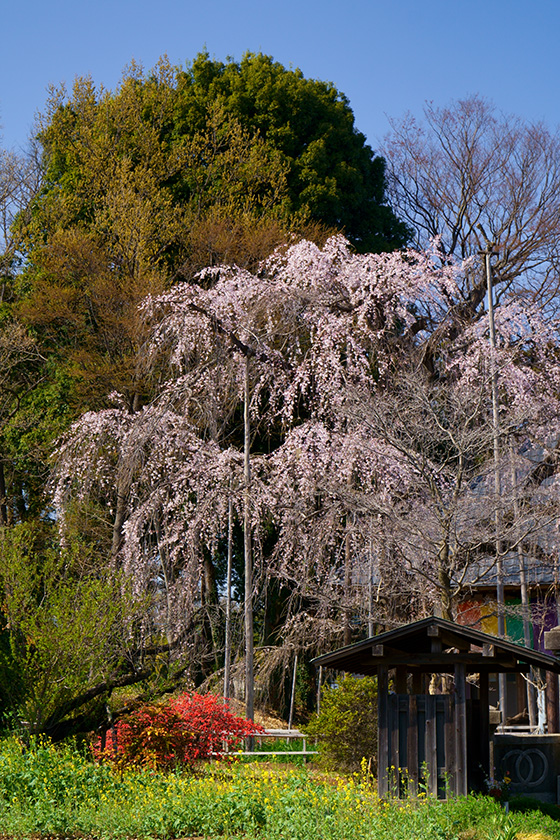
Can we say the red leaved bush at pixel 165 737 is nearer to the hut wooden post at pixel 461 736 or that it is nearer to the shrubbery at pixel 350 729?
the shrubbery at pixel 350 729

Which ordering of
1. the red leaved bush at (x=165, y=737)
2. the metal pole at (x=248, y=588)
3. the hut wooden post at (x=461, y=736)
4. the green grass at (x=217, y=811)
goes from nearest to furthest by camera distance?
the green grass at (x=217, y=811)
the hut wooden post at (x=461, y=736)
the red leaved bush at (x=165, y=737)
the metal pole at (x=248, y=588)

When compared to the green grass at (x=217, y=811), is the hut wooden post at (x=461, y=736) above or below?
above

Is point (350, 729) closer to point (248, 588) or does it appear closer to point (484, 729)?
point (484, 729)

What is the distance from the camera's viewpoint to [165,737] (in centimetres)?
1304

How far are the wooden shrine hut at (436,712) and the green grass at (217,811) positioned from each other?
1.56 ft

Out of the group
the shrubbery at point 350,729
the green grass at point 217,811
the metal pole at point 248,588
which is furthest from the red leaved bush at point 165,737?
the metal pole at point 248,588

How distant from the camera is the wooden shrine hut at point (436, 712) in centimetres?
1081

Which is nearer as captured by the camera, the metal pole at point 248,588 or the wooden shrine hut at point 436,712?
the wooden shrine hut at point 436,712

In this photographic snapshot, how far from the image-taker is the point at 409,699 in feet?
36.6

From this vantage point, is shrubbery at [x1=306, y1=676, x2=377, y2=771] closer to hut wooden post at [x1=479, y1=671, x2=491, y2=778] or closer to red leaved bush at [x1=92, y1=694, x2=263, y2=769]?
red leaved bush at [x1=92, y1=694, x2=263, y2=769]

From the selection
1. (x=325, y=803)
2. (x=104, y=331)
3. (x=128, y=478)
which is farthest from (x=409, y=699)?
(x=104, y=331)

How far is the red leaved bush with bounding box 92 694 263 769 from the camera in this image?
42.3 feet

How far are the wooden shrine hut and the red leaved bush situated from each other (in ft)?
9.64

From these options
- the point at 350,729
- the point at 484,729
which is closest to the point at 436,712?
the point at 484,729
